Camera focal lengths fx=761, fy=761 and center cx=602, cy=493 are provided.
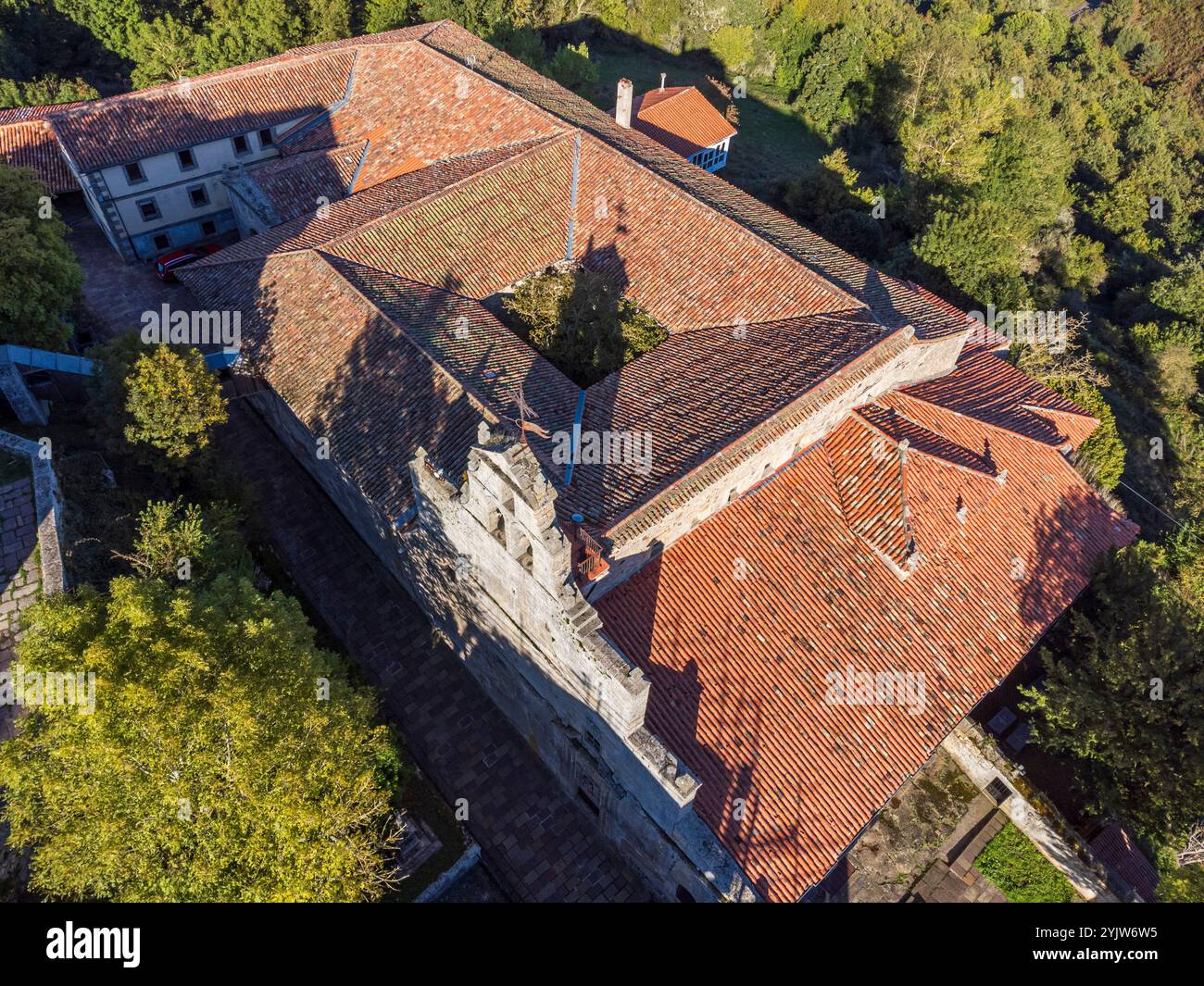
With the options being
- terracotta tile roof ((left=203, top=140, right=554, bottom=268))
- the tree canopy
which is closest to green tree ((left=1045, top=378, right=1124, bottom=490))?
terracotta tile roof ((left=203, top=140, right=554, bottom=268))

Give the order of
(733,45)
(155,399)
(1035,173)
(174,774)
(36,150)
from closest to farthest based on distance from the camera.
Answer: (174,774) → (155,399) → (36,150) → (1035,173) → (733,45)

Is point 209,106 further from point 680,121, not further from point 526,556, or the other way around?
point 526,556

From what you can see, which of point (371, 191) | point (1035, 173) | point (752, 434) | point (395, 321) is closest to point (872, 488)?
point (752, 434)

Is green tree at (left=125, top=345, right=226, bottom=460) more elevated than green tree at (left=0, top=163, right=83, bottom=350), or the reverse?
green tree at (left=0, top=163, right=83, bottom=350)

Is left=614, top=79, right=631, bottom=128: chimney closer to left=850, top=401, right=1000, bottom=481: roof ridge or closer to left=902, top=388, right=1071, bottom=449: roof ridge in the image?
left=902, top=388, right=1071, bottom=449: roof ridge

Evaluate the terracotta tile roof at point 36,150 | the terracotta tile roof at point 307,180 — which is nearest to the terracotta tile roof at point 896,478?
the terracotta tile roof at point 307,180

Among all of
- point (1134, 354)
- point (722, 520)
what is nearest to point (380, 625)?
point (722, 520)
